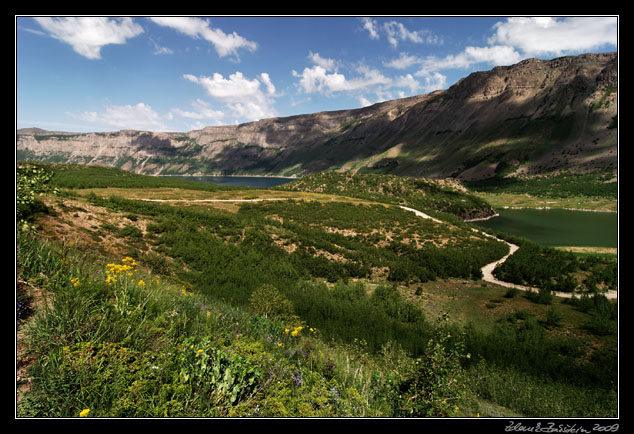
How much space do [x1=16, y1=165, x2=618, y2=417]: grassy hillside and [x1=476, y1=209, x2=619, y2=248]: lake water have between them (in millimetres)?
39703

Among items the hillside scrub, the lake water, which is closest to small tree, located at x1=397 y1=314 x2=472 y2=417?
the lake water

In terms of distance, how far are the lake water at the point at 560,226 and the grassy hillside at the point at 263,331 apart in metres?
39.7

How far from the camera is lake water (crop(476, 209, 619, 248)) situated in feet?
159

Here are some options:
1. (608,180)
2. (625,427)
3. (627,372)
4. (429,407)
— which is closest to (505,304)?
(627,372)

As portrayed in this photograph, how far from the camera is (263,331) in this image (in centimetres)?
590

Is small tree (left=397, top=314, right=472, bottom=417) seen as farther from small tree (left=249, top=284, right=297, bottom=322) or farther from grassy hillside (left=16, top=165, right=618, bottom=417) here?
small tree (left=249, top=284, right=297, bottom=322)

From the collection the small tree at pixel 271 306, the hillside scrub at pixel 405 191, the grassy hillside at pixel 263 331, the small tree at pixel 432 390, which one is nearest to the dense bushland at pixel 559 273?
the grassy hillside at pixel 263 331

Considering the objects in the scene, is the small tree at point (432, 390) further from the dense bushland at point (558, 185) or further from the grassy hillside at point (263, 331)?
the dense bushland at point (558, 185)

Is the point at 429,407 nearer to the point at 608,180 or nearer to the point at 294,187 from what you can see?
the point at 294,187

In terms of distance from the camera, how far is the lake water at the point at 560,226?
48531 millimetres

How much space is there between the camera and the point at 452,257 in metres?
26.7

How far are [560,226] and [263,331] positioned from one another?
3141 inches

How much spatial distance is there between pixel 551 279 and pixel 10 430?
3130 cm

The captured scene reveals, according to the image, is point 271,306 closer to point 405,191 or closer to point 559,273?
point 559,273
